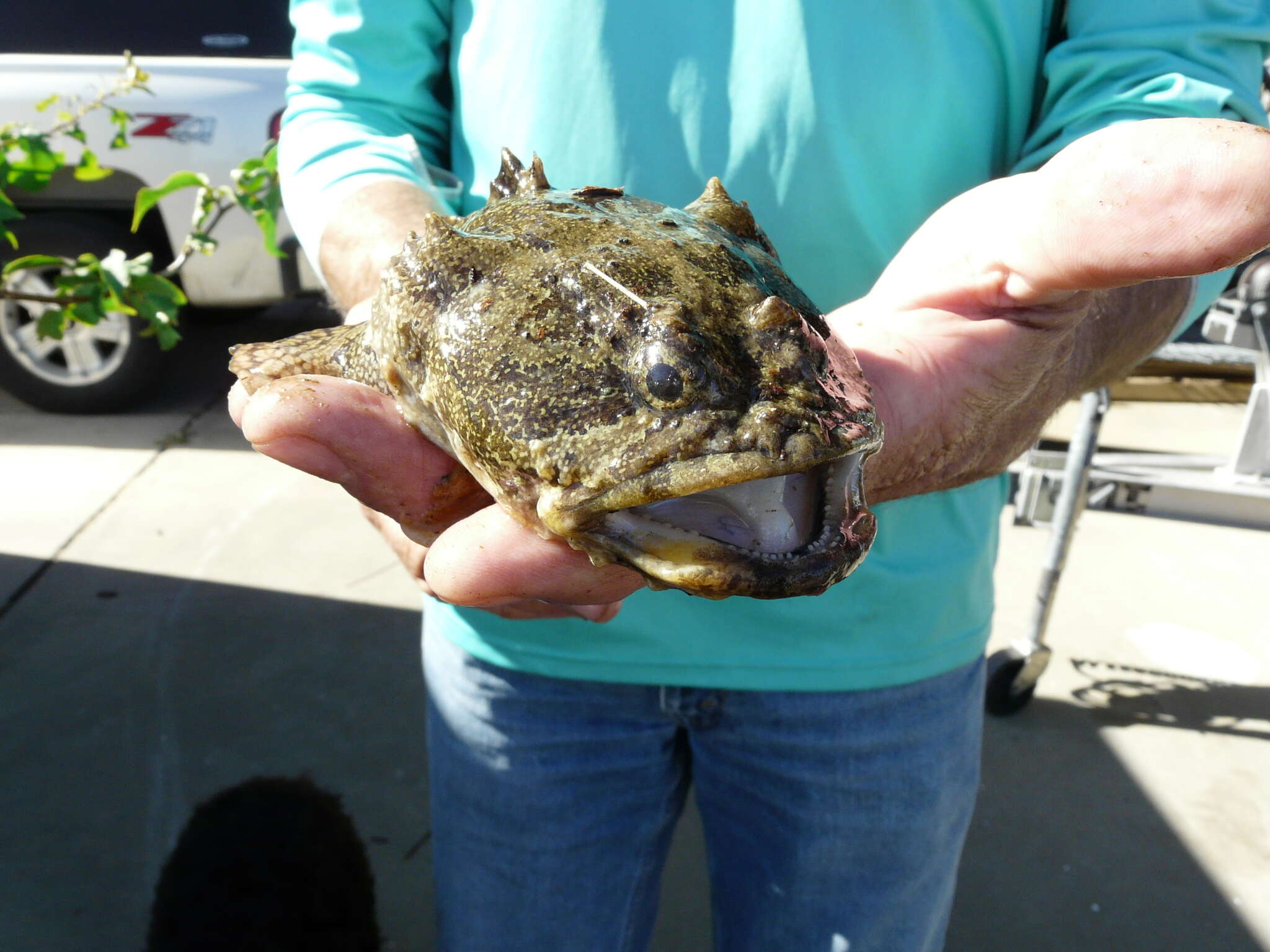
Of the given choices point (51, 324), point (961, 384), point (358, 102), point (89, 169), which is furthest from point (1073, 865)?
point (89, 169)

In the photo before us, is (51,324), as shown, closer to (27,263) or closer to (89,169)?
(27,263)

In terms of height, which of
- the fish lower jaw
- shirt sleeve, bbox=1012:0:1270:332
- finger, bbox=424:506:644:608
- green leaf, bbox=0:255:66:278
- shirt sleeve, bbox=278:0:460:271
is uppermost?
shirt sleeve, bbox=1012:0:1270:332

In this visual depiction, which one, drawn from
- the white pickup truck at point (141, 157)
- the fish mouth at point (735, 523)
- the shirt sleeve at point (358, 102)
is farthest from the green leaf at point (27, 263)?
the white pickup truck at point (141, 157)

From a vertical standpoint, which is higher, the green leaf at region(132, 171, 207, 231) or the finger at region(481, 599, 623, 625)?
the green leaf at region(132, 171, 207, 231)

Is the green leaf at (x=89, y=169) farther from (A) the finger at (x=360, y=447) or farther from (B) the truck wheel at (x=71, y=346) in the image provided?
(B) the truck wheel at (x=71, y=346)

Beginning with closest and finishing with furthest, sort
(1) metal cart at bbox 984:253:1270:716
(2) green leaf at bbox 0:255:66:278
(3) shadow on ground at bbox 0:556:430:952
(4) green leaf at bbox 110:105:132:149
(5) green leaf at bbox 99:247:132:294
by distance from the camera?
(2) green leaf at bbox 0:255:66:278
(5) green leaf at bbox 99:247:132:294
(4) green leaf at bbox 110:105:132:149
(3) shadow on ground at bbox 0:556:430:952
(1) metal cart at bbox 984:253:1270:716

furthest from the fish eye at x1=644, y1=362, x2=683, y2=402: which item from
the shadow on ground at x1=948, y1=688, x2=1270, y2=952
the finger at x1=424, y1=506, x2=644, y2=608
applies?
the shadow on ground at x1=948, y1=688, x2=1270, y2=952

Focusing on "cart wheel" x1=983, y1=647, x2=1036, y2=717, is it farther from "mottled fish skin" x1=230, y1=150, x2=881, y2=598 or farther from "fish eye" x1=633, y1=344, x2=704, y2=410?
"fish eye" x1=633, y1=344, x2=704, y2=410
